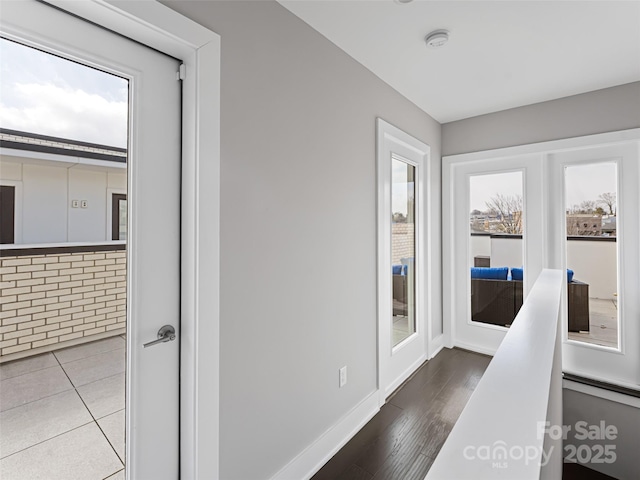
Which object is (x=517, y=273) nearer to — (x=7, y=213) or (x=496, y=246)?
(x=496, y=246)

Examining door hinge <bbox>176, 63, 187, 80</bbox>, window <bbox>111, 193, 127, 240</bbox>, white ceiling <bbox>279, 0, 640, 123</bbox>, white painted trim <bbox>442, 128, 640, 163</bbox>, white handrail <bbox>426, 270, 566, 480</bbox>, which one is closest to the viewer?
white handrail <bbox>426, 270, 566, 480</bbox>

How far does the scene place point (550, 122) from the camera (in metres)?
2.91

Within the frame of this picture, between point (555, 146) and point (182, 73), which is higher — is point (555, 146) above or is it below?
Answer: above

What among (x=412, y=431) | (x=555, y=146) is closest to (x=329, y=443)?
(x=412, y=431)

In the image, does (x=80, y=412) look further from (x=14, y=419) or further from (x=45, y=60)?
(x=45, y=60)

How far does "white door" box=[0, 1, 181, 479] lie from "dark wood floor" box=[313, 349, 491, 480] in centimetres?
101

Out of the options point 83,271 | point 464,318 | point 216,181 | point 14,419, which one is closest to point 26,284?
point 83,271

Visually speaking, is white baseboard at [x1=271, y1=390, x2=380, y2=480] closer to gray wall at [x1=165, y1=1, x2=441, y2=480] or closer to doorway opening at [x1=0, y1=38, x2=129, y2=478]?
gray wall at [x1=165, y1=1, x2=441, y2=480]

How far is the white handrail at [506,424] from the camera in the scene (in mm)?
439

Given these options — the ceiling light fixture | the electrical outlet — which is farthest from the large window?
the electrical outlet

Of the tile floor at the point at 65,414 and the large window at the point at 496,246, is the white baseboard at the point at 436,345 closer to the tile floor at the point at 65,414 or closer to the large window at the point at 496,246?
the large window at the point at 496,246

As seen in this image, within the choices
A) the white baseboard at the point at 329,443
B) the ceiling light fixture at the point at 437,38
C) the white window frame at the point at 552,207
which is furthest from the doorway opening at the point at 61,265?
the white window frame at the point at 552,207

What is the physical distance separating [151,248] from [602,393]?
3482 millimetres

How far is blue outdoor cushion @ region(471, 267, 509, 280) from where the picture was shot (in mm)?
3301
